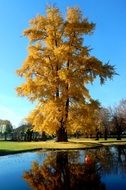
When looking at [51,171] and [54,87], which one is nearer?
[51,171]

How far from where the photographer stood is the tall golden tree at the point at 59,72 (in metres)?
40.3

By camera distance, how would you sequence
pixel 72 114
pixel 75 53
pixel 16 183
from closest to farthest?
pixel 16 183 < pixel 72 114 < pixel 75 53

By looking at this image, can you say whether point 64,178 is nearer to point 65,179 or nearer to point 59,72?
point 65,179

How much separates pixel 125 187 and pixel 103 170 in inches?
183

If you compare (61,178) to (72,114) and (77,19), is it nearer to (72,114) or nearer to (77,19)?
(72,114)

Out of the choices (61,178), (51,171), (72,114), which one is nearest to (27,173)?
(51,171)

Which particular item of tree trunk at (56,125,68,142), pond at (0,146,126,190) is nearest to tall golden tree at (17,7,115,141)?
tree trunk at (56,125,68,142)

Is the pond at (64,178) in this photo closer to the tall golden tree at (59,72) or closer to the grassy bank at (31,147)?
the grassy bank at (31,147)

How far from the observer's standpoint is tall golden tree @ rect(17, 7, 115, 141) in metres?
40.3

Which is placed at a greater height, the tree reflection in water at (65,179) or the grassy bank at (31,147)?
the grassy bank at (31,147)

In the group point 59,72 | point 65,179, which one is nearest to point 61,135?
point 59,72

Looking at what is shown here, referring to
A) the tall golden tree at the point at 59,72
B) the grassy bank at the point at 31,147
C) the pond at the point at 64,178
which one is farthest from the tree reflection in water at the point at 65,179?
the tall golden tree at the point at 59,72

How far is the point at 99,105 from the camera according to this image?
41438 mm

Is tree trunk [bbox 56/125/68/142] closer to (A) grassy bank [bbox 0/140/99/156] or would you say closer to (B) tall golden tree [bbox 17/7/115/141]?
(B) tall golden tree [bbox 17/7/115/141]
